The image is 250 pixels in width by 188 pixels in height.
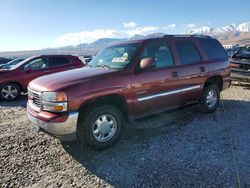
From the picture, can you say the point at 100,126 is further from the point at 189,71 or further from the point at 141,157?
the point at 189,71

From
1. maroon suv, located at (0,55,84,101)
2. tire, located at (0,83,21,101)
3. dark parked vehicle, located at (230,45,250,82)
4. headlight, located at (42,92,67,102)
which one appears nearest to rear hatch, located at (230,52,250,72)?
dark parked vehicle, located at (230,45,250,82)

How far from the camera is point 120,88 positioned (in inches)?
168

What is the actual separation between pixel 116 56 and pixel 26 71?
18.8ft

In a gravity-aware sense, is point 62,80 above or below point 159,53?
below

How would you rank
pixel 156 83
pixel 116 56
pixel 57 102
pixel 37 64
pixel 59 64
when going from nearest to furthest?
1. pixel 57 102
2. pixel 156 83
3. pixel 116 56
4. pixel 37 64
5. pixel 59 64

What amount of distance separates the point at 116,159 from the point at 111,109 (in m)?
0.84

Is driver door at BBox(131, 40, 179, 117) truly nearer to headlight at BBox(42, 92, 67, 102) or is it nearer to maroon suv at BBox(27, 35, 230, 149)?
maroon suv at BBox(27, 35, 230, 149)

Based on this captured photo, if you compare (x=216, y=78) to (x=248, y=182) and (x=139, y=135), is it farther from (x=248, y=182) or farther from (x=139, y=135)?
(x=248, y=182)

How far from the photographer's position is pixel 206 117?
606 centimetres

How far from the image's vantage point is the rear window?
20.4 ft

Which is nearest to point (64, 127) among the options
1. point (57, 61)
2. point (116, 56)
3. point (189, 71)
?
point (116, 56)

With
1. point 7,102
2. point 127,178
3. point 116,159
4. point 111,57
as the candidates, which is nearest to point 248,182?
point 127,178

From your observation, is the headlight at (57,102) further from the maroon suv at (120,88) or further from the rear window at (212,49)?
the rear window at (212,49)

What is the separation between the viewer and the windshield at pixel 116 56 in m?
4.68
